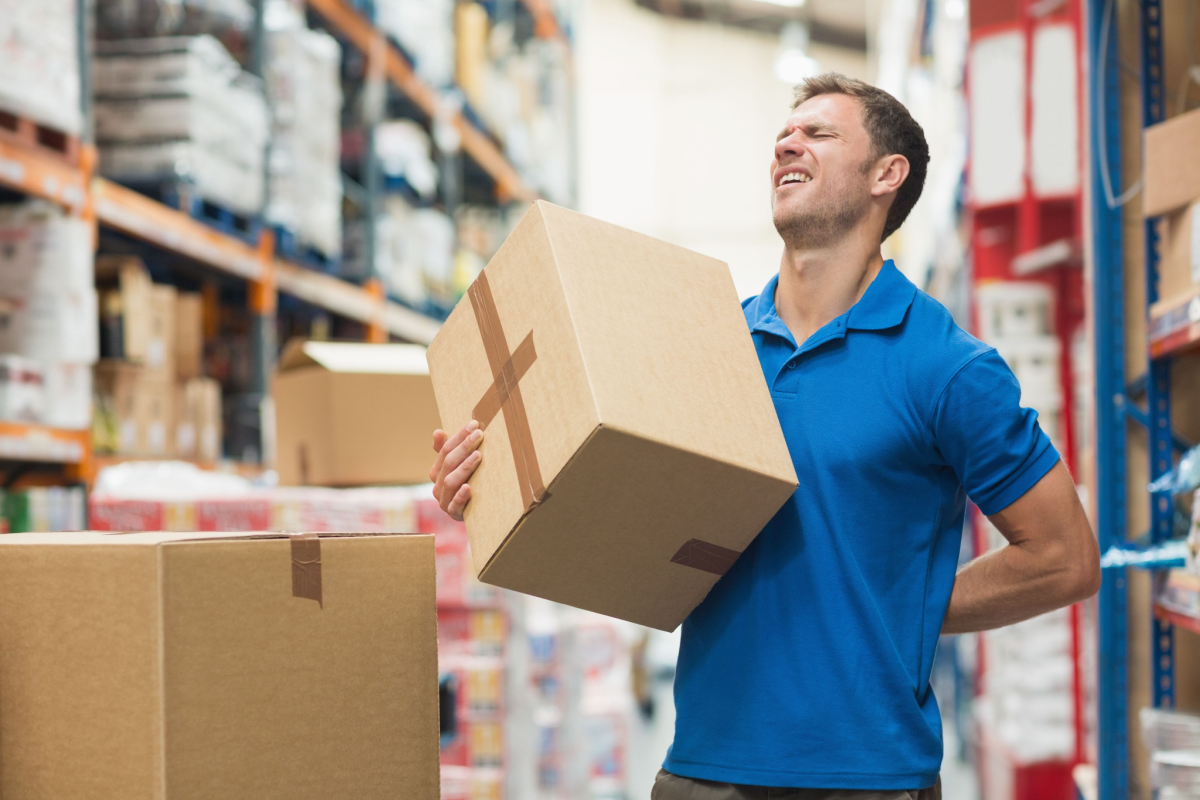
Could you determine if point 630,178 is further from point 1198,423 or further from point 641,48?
point 1198,423

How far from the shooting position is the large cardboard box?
1441mm

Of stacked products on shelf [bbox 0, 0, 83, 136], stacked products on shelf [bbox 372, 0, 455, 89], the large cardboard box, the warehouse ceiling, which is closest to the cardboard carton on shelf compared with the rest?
the large cardboard box

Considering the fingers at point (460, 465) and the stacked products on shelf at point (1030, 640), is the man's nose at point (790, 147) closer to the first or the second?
the fingers at point (460, 465)

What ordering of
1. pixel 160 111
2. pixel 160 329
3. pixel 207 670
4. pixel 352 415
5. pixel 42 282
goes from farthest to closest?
1. pixel 160 329
2. pixel 160 111
3. pixel 42 282
4. pixel 352 415
5. pixel 207 670

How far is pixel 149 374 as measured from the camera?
4.41m

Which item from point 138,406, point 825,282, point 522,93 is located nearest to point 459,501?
point 825,282

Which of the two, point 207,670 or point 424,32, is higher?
point 424,32

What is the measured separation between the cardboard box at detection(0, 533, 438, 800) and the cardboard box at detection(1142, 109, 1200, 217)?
78.2 inches

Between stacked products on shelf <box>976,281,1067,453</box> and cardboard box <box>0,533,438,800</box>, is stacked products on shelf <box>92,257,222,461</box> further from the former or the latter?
stacked products on shelf <box>976,281,1067,453</box>

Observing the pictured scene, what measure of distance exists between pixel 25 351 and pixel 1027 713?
156 inches

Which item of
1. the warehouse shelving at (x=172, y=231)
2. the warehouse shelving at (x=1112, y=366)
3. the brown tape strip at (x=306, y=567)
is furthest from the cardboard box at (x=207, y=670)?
the warehouse shelving at (x=172, y=231)

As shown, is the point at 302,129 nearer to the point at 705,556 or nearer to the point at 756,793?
the point at 705,556

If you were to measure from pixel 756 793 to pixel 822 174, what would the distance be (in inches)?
37.5

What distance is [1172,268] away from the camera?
2.71 meters
